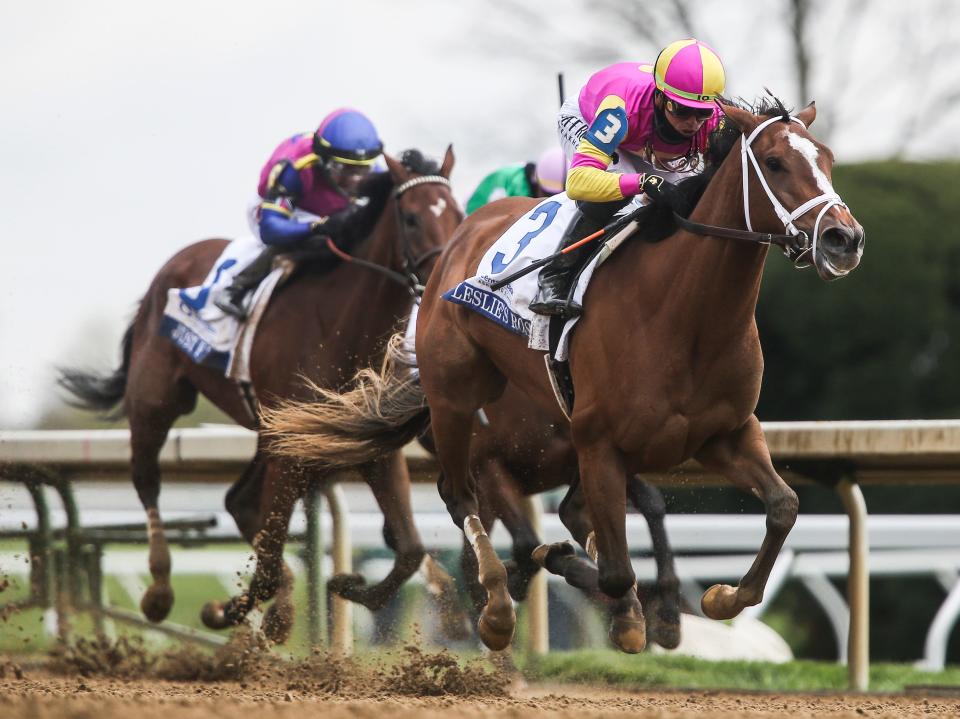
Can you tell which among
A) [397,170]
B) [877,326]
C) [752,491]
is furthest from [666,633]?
[877,326]

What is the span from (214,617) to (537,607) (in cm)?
134

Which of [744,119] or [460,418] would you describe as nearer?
[744,119]

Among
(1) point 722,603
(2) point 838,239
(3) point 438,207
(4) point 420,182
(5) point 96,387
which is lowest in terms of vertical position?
(1) point 722,603

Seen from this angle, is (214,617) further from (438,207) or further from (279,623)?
(438,207)

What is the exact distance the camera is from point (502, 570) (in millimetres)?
5129

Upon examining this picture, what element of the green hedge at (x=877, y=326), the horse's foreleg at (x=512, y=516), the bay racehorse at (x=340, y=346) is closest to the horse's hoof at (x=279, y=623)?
the bay racehorse at (x=340, y=346)

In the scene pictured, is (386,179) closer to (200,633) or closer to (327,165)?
(327,165)

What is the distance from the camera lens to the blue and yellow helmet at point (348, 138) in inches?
258

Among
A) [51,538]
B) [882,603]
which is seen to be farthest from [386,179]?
[882,603]

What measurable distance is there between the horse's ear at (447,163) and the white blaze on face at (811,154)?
2.33m

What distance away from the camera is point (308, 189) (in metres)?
6.78

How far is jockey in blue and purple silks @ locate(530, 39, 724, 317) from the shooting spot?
4668 mm

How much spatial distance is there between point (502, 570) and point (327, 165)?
230 cm

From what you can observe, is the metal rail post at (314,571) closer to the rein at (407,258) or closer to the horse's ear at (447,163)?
the rein at (407,258)
